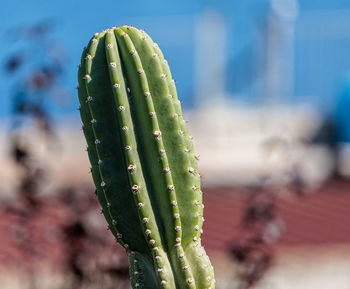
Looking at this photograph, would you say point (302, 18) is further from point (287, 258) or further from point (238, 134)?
point (287, 258)

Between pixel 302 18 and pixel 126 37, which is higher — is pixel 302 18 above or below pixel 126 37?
above

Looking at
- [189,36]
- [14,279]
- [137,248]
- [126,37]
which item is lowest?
[14,279]

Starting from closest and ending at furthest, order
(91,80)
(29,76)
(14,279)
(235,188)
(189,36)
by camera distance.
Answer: (91,80) < (29,76) < (14,279) < (235,188) < (189,36)

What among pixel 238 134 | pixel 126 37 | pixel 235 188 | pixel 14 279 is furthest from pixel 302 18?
pixel 126 37

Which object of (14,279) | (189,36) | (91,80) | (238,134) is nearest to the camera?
(91,80)

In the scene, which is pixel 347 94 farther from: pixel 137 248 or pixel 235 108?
pixel 137 248

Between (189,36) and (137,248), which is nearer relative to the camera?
(137,248)

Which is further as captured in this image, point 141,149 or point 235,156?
point 235,156
